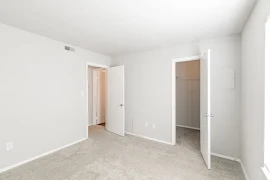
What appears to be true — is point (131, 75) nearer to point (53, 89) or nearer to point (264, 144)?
point (53, 89)

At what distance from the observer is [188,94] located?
15.6 ft

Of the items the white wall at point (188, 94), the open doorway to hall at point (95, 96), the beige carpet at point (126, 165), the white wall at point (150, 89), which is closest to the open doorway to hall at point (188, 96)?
the white wall at point (188, 94)

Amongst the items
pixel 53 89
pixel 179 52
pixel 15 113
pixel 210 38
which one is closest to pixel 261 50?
Answer: pixel 210 38

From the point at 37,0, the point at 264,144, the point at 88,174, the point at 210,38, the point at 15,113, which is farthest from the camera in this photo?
the point at 210,38

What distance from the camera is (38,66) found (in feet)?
8.43

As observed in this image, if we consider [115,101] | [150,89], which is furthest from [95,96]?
[150,89]

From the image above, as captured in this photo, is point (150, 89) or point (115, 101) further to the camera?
point (115, 101)

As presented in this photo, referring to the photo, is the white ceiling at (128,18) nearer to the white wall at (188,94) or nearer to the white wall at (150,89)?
the white wall at (150,89)

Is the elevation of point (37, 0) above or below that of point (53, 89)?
above

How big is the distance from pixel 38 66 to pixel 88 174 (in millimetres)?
2137

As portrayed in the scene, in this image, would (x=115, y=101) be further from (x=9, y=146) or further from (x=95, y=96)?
(x=9, y=146)

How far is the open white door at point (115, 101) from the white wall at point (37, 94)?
2.84 ft

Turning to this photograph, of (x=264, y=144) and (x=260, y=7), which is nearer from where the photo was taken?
(x=264, y=144)

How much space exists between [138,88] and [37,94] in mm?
2278
